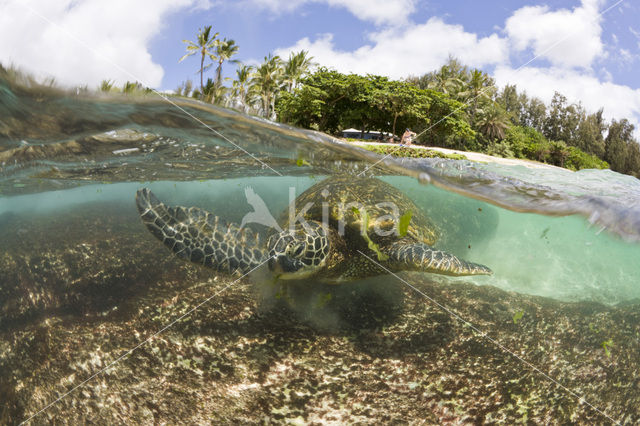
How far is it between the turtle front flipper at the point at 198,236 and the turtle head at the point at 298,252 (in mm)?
317

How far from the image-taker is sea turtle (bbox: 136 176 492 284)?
4121 mm

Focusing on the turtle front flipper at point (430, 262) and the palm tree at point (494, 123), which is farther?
the palm tree at point (494, 123)

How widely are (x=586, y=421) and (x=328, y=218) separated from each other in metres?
4.62

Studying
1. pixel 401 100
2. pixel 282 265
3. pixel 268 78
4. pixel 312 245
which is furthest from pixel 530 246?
pixel 268 78

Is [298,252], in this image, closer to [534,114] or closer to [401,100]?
[401,100]

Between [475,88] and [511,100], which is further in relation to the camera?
[511,100]

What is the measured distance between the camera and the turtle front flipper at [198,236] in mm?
4133

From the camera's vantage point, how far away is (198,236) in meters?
4.19

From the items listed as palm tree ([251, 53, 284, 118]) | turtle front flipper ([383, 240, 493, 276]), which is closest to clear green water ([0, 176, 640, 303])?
turtle front flipper ([383, 240, 493, 276])

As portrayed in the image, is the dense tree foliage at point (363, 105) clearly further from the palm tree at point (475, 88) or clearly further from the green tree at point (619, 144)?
the green tree at point (619, 144)

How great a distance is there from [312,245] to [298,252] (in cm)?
19

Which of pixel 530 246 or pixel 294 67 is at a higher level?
pixel 294 67

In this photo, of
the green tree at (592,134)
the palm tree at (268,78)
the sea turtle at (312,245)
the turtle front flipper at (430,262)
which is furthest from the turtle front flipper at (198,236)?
the green tree at (592,134)

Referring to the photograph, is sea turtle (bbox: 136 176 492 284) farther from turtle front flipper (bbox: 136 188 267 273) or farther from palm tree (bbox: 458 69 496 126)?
palm tree (bbox: 458 69 496 126)
